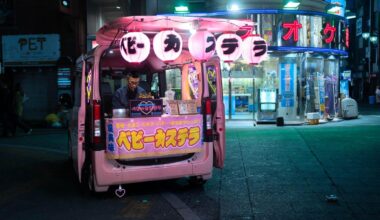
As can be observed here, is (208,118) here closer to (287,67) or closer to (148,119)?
(148,119)

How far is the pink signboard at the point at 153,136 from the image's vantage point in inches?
281

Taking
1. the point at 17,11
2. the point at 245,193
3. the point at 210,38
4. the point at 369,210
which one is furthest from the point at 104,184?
the point at 17,11

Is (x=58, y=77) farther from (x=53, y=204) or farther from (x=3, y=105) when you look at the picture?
(x=53, y=204)

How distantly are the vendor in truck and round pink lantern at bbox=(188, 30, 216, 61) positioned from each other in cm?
124

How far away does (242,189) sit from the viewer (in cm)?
776

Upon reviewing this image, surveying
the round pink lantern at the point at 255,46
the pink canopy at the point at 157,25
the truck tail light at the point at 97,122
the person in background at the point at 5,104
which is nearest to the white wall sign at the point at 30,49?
the person in background at the point at 5,104

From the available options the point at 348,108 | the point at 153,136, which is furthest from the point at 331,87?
the point at 153,136

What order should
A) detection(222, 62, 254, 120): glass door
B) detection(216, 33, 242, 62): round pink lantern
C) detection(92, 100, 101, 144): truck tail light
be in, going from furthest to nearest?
detection(222, 62, 254, 120): glass door, detection(216, 33, 242, 62): round pink lantern, detection(92, 100, 101, 144): truck tail light

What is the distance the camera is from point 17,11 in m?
22.7

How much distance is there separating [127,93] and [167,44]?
121 centimetres

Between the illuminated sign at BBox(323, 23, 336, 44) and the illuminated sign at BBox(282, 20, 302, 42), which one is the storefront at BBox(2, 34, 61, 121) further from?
the illuminated sign at BBox(323, 23, 336, 44)

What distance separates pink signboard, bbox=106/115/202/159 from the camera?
23.5 ft

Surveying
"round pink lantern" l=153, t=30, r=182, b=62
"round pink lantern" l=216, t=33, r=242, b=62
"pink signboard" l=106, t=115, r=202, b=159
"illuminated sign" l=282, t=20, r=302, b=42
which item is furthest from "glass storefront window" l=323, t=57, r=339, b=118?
"pink signboard" l=106, t=115, r=202, b=159

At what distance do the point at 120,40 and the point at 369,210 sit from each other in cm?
464
